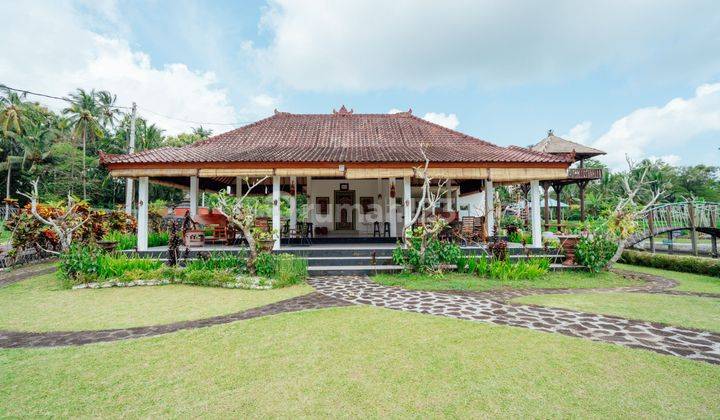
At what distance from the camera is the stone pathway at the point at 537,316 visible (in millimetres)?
3932

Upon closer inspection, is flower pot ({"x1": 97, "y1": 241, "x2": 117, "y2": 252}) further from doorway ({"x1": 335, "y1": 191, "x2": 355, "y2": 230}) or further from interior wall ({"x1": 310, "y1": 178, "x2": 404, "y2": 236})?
doorway ({"x1": 335, "y1": 191, "x2": 355, "y2": 230})

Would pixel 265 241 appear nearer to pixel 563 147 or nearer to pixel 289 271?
pixel 289 271

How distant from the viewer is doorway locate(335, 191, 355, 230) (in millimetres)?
14805

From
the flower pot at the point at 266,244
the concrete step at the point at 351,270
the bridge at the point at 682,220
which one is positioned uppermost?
the bridge at the point at 682,220

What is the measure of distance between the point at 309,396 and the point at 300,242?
9.47 m

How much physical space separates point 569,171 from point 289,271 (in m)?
17.7

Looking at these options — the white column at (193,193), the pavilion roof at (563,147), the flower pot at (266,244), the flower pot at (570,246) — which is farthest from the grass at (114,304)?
the pavilion roof at (563,147)

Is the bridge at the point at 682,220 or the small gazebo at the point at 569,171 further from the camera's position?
the small gazebo at the point at 569,171

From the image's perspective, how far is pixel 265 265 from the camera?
7.70 m

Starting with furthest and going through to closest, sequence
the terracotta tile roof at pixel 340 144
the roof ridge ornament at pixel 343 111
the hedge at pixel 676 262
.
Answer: the roof ridge ornament at pixel 343 111 → the terracotta tile roof at pixel 340 144 → the hedge at pixel 676 262

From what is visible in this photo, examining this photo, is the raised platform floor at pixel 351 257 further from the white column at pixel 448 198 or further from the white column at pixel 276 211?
the white column at pixel 448 198

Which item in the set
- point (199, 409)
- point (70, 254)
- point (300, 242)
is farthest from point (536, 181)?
point (70, 254)

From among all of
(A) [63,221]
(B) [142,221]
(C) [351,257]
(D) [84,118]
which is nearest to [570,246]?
(C) [351,257]

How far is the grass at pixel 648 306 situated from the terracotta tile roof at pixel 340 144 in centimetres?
477
